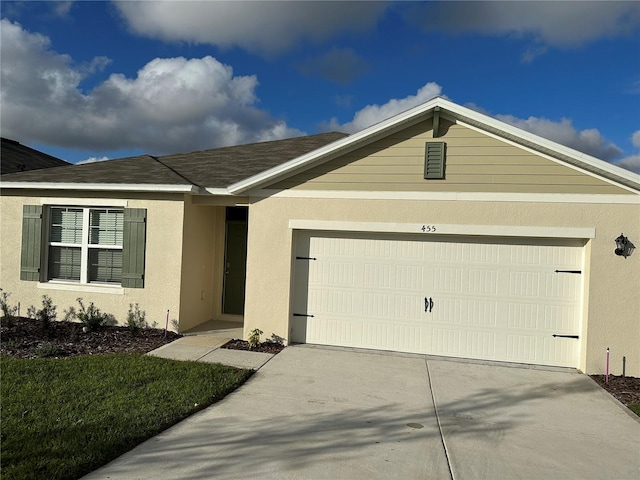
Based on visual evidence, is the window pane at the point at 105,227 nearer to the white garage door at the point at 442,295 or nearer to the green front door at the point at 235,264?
the green front door at the point at 235,264

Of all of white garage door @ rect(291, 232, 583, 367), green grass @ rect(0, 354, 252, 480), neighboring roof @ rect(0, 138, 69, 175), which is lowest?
green grass @ rect(0, 354, 252, 480)

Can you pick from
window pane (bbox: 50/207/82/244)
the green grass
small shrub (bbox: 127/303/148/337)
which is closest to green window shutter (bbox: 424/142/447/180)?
the green grass

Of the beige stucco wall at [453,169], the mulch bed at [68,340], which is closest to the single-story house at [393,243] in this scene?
the beige stucco wall at [453,169]

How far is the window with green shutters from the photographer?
8.27 metres

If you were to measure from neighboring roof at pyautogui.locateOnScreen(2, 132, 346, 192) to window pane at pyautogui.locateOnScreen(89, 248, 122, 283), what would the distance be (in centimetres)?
133

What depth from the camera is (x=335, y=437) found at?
13.6 feet

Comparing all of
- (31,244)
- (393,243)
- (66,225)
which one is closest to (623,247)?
(393,243)

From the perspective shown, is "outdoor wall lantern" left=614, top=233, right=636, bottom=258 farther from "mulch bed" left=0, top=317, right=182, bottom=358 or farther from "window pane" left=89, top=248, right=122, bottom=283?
"window pane" left=89, top=248, right=122, bottom=283

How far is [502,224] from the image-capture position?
695 centimetres

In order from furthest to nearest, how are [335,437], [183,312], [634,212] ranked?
[183,312] → [634,212] → [335,437]

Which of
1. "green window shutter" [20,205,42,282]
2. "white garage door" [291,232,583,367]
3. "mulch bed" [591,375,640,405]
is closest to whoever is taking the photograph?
"mulch bed" [591,375,640,405]

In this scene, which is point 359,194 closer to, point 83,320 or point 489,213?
point 489,213

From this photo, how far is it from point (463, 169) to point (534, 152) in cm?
115

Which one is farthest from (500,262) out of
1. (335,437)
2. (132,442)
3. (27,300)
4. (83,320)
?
(27,300)
